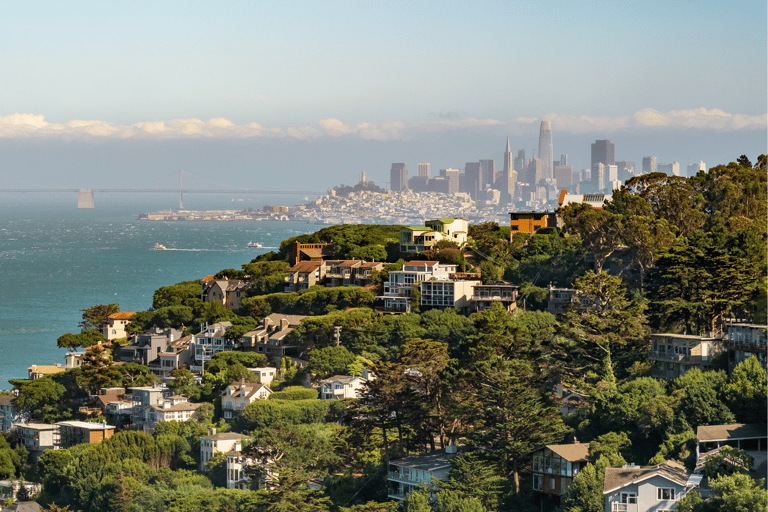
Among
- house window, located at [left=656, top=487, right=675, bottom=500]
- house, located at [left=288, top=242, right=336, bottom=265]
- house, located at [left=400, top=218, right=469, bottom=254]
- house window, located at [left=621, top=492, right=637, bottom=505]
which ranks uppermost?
house, located at [left=400, top=218, right=469, bottom=254]

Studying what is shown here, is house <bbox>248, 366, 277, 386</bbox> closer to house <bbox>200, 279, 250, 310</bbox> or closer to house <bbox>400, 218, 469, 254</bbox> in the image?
house <bbox>200, 279, 250, 310</bbox>

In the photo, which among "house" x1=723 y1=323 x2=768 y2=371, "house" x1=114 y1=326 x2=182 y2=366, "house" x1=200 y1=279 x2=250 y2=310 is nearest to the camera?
"house" x1=723 y1=323 x2=768 y2=371

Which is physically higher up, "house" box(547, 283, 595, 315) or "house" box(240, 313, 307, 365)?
"house" box(547, 283, 595, 315)

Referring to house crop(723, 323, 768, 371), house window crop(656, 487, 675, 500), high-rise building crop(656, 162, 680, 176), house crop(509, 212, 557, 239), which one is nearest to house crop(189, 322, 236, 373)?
house crop(509, 212, 557, 239)

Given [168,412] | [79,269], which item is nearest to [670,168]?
[79,269]

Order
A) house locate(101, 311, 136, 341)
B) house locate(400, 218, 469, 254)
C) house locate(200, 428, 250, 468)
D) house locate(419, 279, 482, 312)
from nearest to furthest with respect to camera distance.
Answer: house locate(200, 428, 250, 468) → house locate(419, 279, 482, 312) → house locate(101, 311, 136, 341) → house locate(400, 218, 469, 254)

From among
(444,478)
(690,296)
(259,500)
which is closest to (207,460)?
(259,500)

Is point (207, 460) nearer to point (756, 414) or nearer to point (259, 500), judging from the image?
point (259, 500)

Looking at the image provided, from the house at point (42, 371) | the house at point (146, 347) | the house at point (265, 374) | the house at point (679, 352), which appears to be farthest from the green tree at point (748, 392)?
the house at point (42, 371)
